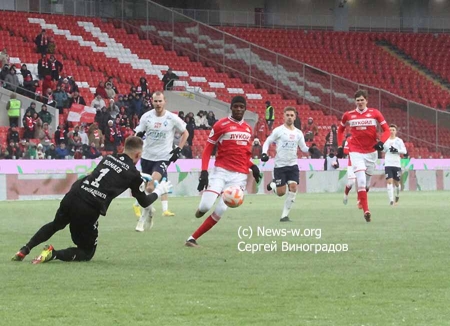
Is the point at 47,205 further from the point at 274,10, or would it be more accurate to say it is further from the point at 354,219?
the point at 274,10

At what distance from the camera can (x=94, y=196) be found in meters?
12.0

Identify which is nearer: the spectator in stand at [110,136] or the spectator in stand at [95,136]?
the spectator in stand at [95,136]

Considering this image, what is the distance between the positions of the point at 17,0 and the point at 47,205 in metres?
24.9

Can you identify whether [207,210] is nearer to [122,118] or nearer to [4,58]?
[122,118]

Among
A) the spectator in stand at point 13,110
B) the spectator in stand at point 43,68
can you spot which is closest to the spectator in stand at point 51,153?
the spectator in stand at point 13,110

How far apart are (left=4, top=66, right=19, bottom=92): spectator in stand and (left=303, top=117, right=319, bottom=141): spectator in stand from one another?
11713 mm

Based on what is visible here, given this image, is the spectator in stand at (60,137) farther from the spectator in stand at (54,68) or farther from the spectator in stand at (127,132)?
the spectator in stand at (54,68)

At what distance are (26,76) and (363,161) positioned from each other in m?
20.5

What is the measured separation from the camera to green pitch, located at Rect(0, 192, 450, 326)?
322 inches

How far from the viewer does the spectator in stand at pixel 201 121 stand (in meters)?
40.6

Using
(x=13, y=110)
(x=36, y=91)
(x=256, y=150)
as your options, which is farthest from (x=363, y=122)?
(x=36, y=91)

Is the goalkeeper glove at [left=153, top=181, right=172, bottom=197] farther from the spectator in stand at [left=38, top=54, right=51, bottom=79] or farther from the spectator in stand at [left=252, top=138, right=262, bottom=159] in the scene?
the spectator in stand at [left=38, top=54, right=51, bottom=79]

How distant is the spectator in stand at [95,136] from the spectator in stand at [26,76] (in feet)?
14.1

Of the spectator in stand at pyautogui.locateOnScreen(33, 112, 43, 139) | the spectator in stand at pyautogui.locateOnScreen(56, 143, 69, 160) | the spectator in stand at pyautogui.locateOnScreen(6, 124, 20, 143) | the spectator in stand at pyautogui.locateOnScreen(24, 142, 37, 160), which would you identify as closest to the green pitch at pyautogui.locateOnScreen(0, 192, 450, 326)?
the spectator in stand at pyautogui.locateOnScreen(24, 142, 37, 160)
